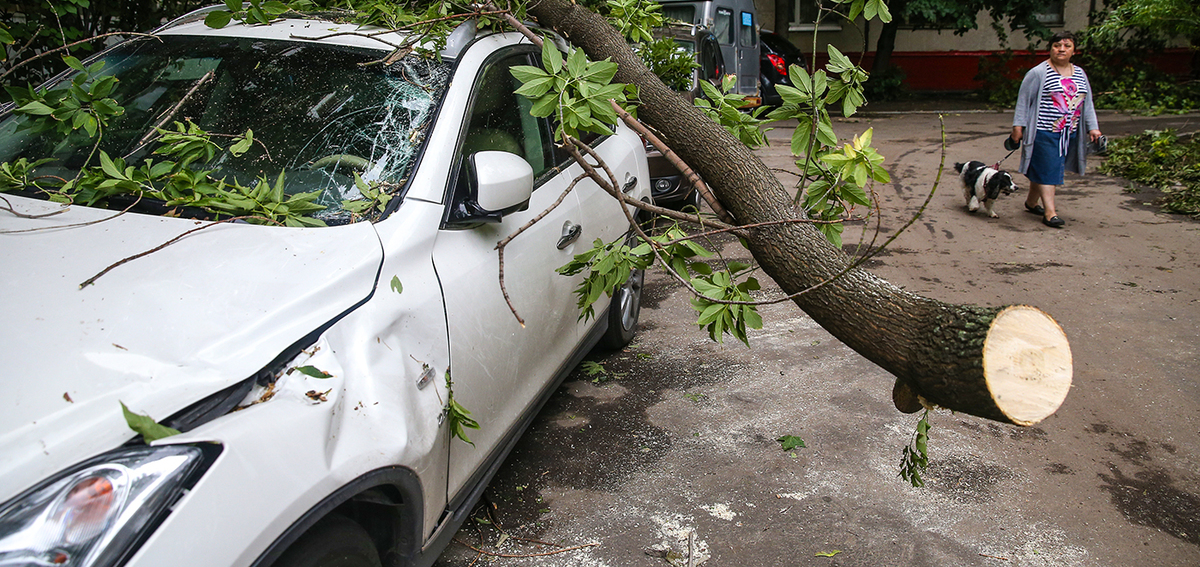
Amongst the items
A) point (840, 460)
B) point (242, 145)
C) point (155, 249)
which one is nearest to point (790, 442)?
point (840, 460)

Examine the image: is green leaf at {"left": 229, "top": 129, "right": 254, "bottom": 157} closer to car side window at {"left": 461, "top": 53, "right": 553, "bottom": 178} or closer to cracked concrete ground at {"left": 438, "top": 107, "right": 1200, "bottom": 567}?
car side window at {"left": 461, "top": 53, "right": 553, "bottom": 178}

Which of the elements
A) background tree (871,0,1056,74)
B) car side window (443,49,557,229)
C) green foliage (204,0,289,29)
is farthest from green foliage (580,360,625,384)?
background tree (871,0,1056,74)

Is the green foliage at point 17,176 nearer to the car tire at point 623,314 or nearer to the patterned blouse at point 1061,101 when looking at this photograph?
the car tire at point 623,314

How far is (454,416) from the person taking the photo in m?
2.30

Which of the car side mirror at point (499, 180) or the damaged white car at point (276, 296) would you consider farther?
the car side mirror at point (499, 180)

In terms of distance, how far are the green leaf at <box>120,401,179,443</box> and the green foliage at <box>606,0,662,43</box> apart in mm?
3329

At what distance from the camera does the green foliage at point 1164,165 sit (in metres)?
7.89

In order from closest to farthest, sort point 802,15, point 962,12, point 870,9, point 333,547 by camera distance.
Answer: point 333,547 < point 870,9 < point 962,12 < point 802,15

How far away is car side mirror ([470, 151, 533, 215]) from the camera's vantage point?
245 centimetres

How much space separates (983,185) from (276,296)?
284 inches

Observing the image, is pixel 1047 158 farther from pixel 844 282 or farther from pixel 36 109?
pixel 36 109

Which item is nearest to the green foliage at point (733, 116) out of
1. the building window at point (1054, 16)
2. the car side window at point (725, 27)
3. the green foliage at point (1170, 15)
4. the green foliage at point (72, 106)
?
the green foliage at point (72, 106)

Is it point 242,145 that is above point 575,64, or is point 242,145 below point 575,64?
below

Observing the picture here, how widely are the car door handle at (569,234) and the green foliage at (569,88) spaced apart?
669 millimetres
